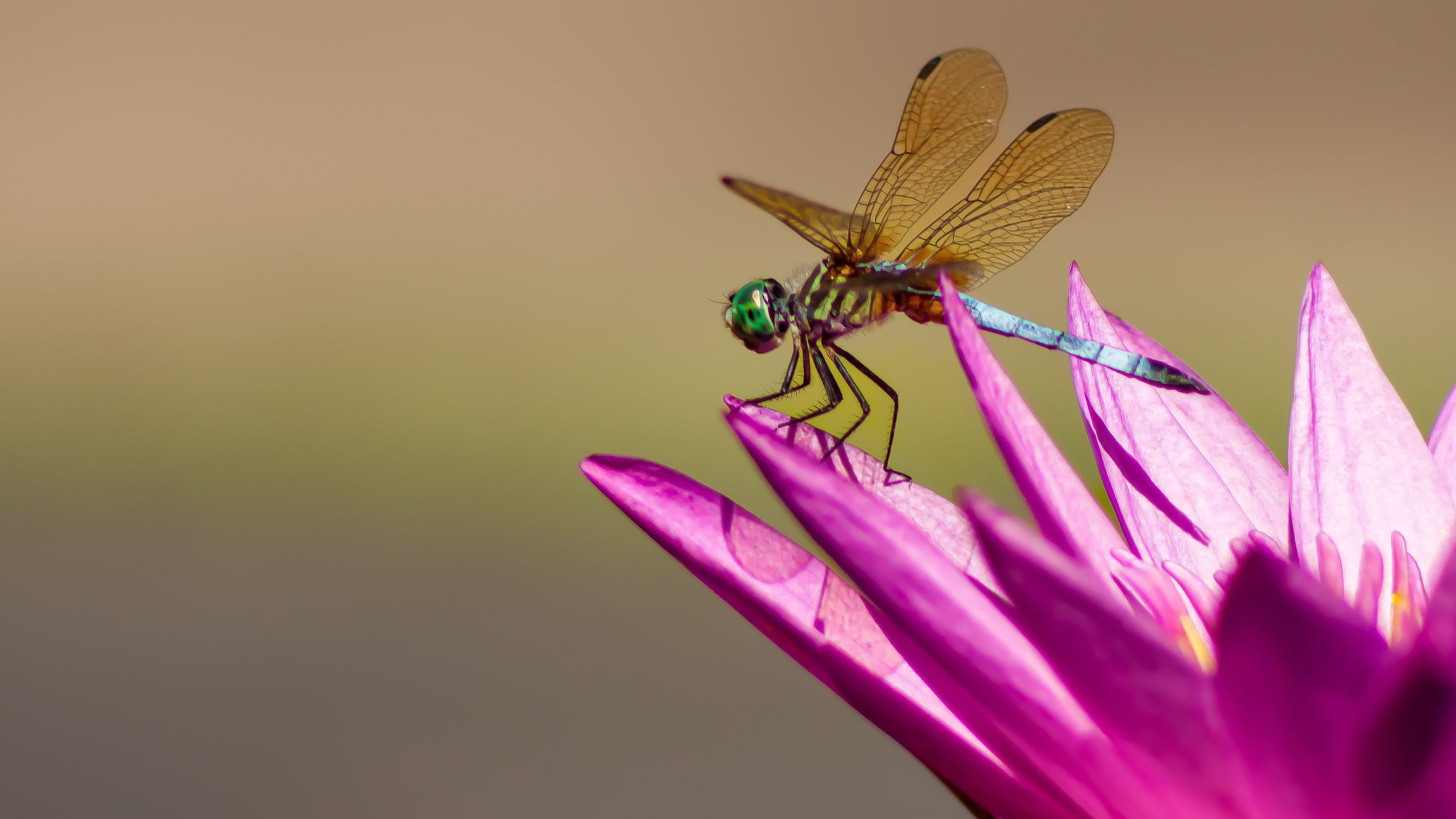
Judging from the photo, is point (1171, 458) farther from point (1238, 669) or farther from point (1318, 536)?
point (1238, 669)

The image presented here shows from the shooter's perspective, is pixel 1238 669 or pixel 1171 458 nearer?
pixel 1238 669

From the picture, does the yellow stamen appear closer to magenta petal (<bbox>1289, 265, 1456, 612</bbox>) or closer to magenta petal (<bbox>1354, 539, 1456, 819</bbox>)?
magenta petal (<bbox>1289, 265, 1456, 612</bbox>)

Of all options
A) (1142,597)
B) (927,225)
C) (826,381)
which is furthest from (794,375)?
(1142,597)

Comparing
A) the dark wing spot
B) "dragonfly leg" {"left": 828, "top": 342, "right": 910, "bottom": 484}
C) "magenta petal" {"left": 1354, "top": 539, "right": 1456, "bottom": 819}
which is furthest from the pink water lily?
the dark wing spot

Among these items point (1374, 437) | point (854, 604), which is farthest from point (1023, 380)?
point (854, 604)

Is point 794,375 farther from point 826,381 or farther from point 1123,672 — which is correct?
point 1123,672

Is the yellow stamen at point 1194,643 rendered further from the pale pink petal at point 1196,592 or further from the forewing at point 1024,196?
the forewing at point 1024,196
